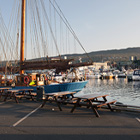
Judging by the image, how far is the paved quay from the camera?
17.4ft

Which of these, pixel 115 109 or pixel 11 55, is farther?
pixel 11 55

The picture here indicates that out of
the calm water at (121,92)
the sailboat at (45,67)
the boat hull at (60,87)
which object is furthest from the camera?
the calm water at (121,92)

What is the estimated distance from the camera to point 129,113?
805cm

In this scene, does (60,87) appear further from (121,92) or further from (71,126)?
(121,92)

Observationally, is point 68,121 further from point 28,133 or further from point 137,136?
point 137,136

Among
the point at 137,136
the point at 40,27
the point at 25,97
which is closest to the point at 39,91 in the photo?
the point at 25,97

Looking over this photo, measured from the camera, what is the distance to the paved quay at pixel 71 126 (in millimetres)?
5293

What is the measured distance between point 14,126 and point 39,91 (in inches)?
160

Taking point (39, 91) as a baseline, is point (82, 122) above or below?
below

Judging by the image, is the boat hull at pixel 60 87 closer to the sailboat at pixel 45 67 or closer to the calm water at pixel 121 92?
the sailboat at pixel 45 67

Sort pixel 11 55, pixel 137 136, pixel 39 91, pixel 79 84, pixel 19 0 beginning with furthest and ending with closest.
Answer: pixel 11 55
pixel 19 0
pixel 79 84
pixel 39 91
pixel 137 136

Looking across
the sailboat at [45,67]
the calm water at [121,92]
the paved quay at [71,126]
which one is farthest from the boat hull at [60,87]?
the paved quay at [71,126]

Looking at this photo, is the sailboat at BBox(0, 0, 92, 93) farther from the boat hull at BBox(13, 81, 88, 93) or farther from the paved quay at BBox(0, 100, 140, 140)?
the paved quay at BBox(0, 100, 140, 140)

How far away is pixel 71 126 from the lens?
6.26m
